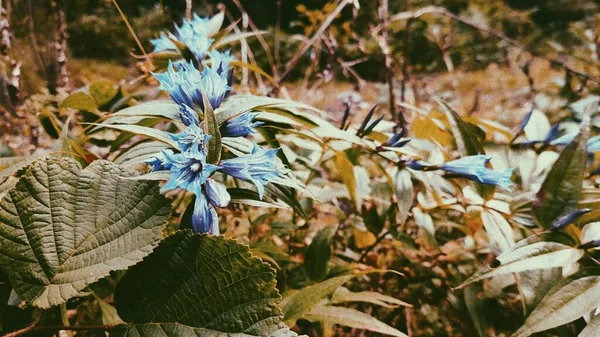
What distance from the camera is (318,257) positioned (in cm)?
110

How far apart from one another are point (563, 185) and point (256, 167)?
2.15ft

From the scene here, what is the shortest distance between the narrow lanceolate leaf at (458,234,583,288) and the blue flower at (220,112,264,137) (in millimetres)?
476

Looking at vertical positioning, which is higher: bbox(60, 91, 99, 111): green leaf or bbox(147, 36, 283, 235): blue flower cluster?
bbox(147, 36, 283, 235): blue flower cluster

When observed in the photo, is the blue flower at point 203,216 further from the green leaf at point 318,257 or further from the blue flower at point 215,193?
the green leaf at point 318,257

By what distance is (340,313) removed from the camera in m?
0.91

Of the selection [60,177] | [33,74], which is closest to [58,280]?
[60,177]

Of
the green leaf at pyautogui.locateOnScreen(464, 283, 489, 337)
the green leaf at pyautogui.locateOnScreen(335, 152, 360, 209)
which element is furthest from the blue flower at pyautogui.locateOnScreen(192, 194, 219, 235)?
the green leaf at pyautogui.locateOnScreen(464, 283, 489, 337)

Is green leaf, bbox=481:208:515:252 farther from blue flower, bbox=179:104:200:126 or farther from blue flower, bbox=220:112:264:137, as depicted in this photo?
blue flower, bbox=179:104:200:126

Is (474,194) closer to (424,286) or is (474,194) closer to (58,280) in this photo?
(424,286)

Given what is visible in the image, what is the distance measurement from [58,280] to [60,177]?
0.16 metres

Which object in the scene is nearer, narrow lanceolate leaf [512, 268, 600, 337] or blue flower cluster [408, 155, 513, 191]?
narrow lanceolate leaf [512, 268, 600, 337]

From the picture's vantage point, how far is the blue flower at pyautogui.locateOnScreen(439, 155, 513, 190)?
101cm

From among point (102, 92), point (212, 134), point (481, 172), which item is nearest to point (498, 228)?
point (481, 172)

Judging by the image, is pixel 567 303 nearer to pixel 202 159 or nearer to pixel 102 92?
pixel 202 159
